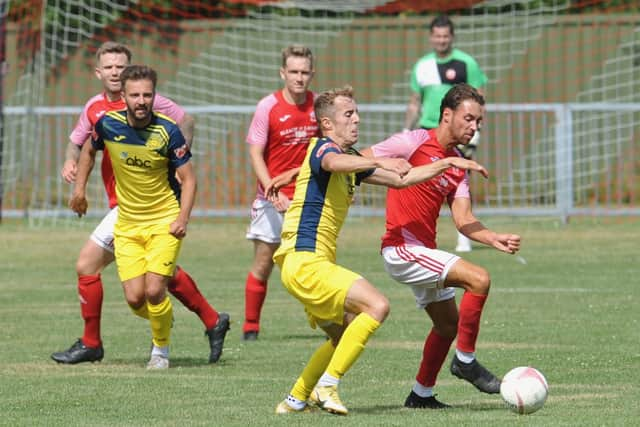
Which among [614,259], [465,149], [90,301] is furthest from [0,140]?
[90,301]

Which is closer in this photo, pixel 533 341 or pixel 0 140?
pixel 533 341

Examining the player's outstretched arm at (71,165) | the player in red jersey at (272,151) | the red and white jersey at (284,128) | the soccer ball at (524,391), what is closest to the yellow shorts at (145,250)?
the player's outstretched arm at (71,165)

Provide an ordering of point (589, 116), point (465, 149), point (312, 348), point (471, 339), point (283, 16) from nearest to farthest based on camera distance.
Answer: point (471, 339)
point (312, 348)
point (465, 149)
point (589, 116)
point (283, 16)

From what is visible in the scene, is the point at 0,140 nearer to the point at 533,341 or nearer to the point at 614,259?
the point at 614,259

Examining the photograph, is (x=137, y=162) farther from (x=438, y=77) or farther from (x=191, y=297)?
(x=438, y=77)

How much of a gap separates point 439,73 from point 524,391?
27.4ft

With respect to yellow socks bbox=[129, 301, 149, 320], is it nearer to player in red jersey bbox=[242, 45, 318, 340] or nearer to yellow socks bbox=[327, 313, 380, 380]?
player in red jersey bbox=[242, 45, 318, 340]

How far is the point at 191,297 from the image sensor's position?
9883 mm

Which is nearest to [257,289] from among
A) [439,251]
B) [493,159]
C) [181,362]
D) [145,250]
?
[181,362]

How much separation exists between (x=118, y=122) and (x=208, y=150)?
11.2 metres

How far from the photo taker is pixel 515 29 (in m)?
21.5

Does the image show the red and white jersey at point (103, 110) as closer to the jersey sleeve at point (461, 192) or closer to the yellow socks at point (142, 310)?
the yellow socks at point (142, 310)

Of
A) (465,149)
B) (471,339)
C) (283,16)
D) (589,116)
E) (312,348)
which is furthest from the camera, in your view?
(283,16)

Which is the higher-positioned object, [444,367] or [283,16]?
[283,16]
